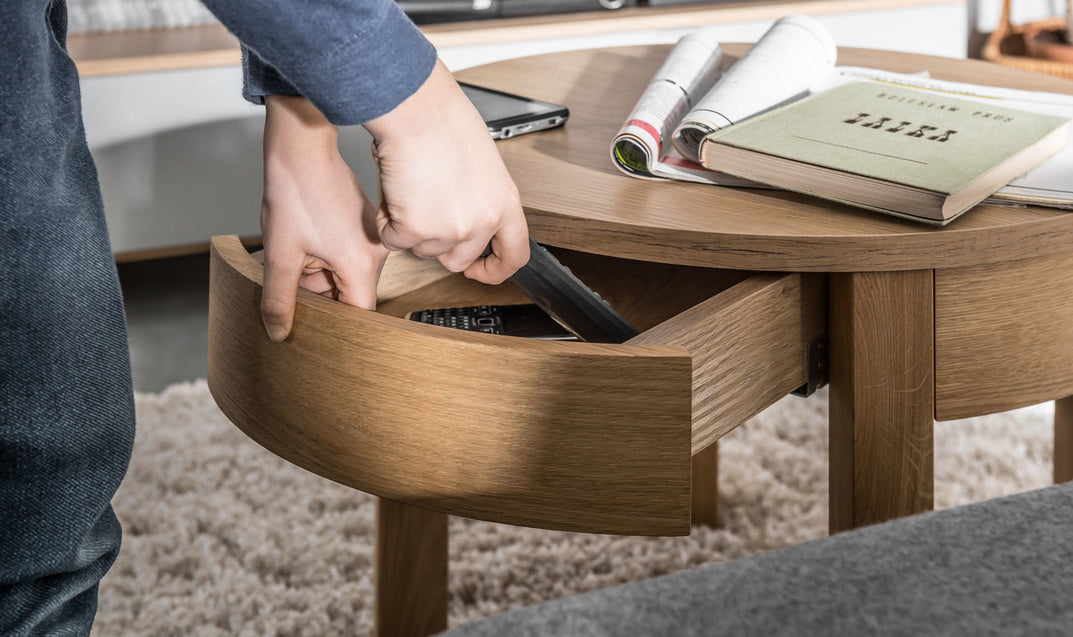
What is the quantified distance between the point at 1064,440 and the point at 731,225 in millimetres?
517

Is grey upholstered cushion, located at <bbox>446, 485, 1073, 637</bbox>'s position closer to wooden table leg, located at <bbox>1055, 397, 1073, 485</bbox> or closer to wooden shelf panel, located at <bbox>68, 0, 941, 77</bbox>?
wooden table leg, located at <bbox>1055, 397, 1073, 485</bbox>

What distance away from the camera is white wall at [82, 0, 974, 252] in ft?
6.11

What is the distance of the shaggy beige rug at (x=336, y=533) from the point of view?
1.10 m

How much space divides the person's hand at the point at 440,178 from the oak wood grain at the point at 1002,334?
33 centimetres

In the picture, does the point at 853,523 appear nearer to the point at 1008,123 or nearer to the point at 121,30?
the point at 1008,123

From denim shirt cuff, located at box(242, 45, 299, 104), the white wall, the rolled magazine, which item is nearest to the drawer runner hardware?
the rolled magazine

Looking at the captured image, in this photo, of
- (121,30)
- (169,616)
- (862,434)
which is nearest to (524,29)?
(121,30)

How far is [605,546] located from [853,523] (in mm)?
499

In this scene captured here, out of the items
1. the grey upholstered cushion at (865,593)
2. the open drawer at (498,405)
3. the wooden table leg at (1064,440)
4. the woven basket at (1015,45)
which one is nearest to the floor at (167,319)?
the open drawer at (498,405)

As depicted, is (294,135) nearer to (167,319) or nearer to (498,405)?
(498,405)

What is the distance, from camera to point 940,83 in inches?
38.8

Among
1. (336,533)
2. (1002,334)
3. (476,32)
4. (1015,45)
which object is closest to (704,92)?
(1002,334)

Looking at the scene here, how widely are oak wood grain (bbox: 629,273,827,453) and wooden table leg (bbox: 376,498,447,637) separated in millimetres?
343

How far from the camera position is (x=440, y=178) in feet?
1.68
